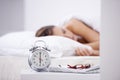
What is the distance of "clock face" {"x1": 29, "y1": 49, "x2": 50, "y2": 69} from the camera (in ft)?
4.00

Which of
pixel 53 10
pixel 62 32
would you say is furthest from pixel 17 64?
pixel 53 10

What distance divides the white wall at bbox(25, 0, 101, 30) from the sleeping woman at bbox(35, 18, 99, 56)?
0.62 meters

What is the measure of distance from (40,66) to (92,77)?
240mm

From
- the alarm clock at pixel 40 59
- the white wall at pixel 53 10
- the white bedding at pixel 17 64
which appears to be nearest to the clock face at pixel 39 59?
the alarm clock at pixel 40 59

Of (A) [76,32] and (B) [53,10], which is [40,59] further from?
(B) [53,10]

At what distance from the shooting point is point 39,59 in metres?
1.23

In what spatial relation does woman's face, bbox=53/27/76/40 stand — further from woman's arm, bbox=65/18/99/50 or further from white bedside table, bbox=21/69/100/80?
white bedside table, bbox=21/69/100/80

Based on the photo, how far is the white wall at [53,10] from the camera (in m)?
2.91

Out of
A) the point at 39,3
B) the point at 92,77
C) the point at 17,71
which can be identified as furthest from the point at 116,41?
the point at 39,3

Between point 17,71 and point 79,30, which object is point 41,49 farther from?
point 79,30

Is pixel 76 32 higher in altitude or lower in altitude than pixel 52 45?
higher

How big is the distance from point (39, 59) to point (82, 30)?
3.61ft

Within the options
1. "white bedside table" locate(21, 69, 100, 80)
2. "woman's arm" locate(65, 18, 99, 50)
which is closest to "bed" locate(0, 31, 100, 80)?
"white bedside table" locate(21, 69, 100, 80)

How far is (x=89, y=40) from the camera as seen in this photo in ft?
7.49
